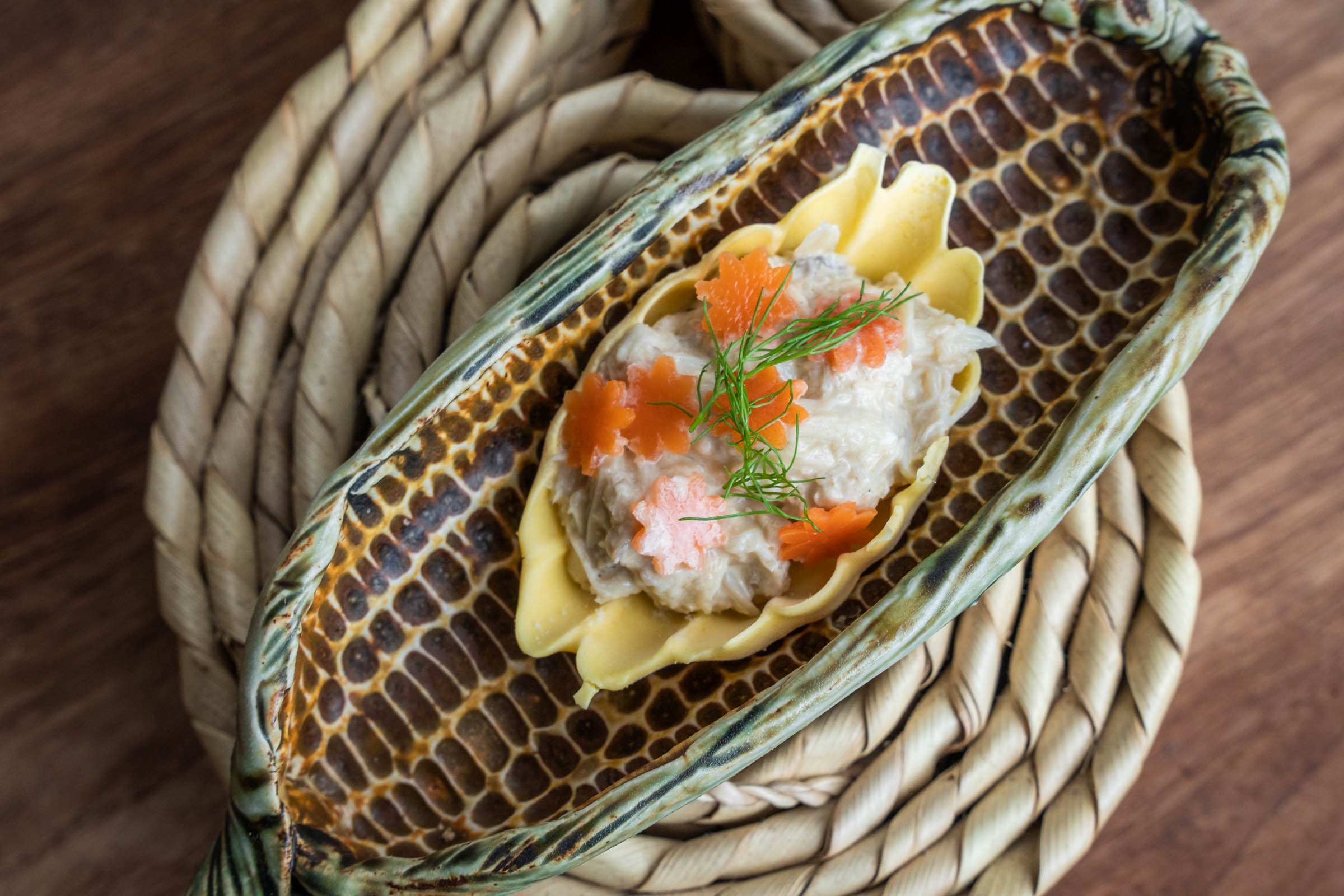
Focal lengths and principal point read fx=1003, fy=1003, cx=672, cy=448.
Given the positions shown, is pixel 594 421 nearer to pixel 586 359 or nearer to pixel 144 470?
pixel 586 359

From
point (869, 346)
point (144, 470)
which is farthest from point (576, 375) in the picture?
point (144, 470)

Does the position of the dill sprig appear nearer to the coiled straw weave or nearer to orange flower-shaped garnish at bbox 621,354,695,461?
orange flower-shaped garnish at bbox 621,354,695,461

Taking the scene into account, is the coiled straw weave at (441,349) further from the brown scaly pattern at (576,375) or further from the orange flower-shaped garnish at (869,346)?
the orange flower-shaped garnish at (869,346)

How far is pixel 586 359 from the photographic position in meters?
1.41

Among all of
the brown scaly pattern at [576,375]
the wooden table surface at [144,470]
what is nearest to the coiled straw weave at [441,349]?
the brown scaly pattern at [576,375]

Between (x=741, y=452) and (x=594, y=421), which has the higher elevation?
(x=594, y=421)

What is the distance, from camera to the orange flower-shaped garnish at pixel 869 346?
1.32 m

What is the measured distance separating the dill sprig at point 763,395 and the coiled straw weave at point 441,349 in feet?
1.17

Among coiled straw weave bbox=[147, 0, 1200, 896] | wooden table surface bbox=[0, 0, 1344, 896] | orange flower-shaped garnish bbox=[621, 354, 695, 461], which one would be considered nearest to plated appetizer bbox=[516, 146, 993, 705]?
orange flower-shaped garnish bbox=[621, 354, 695, 461]

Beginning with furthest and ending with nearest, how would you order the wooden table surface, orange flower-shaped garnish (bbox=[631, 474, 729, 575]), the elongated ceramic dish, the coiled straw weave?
the wooden table surface
the coiled straw weave
orange flower-shaped garnish (bbox=[631, 474, 729, 575])
the elongated ceramic dish

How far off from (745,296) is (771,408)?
0.15 meters

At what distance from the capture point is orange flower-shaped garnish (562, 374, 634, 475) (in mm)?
1297

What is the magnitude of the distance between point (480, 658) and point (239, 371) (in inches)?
24.6

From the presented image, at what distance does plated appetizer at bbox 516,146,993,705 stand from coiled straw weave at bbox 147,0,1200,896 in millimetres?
250
